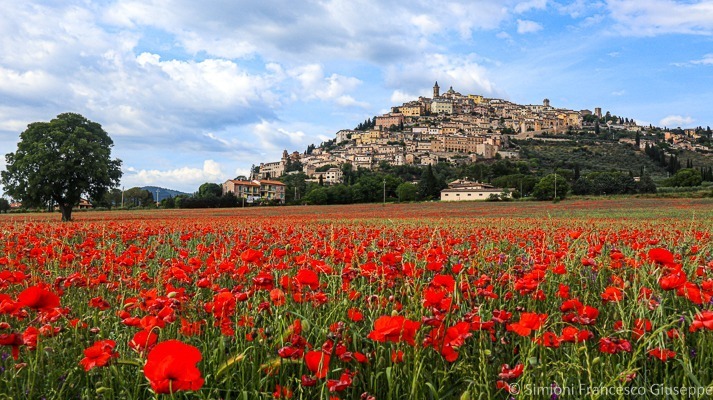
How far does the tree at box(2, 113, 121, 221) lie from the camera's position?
109ft

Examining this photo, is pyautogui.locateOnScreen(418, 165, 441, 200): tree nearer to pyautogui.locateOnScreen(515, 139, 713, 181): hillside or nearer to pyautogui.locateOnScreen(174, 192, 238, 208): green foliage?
pyautogui.locateOnScreen(174, 192, 238, 208): green foliage

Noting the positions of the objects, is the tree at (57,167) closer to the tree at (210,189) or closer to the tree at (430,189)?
the tree at (430,189)

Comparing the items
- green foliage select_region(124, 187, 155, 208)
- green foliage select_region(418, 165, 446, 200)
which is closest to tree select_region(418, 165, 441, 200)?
green foliage select_region(418, 165, 446, 200)

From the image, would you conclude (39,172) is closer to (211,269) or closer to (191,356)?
(211,269)

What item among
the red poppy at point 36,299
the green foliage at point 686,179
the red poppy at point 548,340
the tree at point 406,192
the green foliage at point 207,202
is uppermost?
the green foliage at point 686,179

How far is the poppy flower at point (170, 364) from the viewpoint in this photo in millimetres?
1340

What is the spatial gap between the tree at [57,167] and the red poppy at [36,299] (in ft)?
116

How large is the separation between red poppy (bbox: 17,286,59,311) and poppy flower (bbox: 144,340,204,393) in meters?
0.80

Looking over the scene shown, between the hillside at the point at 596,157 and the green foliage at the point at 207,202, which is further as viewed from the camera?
the hillside at the point at 596,157

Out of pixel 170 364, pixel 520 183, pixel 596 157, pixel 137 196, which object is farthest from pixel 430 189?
pixel 170 364

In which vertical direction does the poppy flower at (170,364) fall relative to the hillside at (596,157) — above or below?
below

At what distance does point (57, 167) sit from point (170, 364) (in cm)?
3696

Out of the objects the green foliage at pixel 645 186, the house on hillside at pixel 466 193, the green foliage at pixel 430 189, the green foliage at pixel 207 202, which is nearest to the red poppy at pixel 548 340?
the green foliage at pixel 207 202

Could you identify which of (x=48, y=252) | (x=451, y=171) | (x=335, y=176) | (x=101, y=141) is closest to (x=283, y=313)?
(x=48, y=252)
